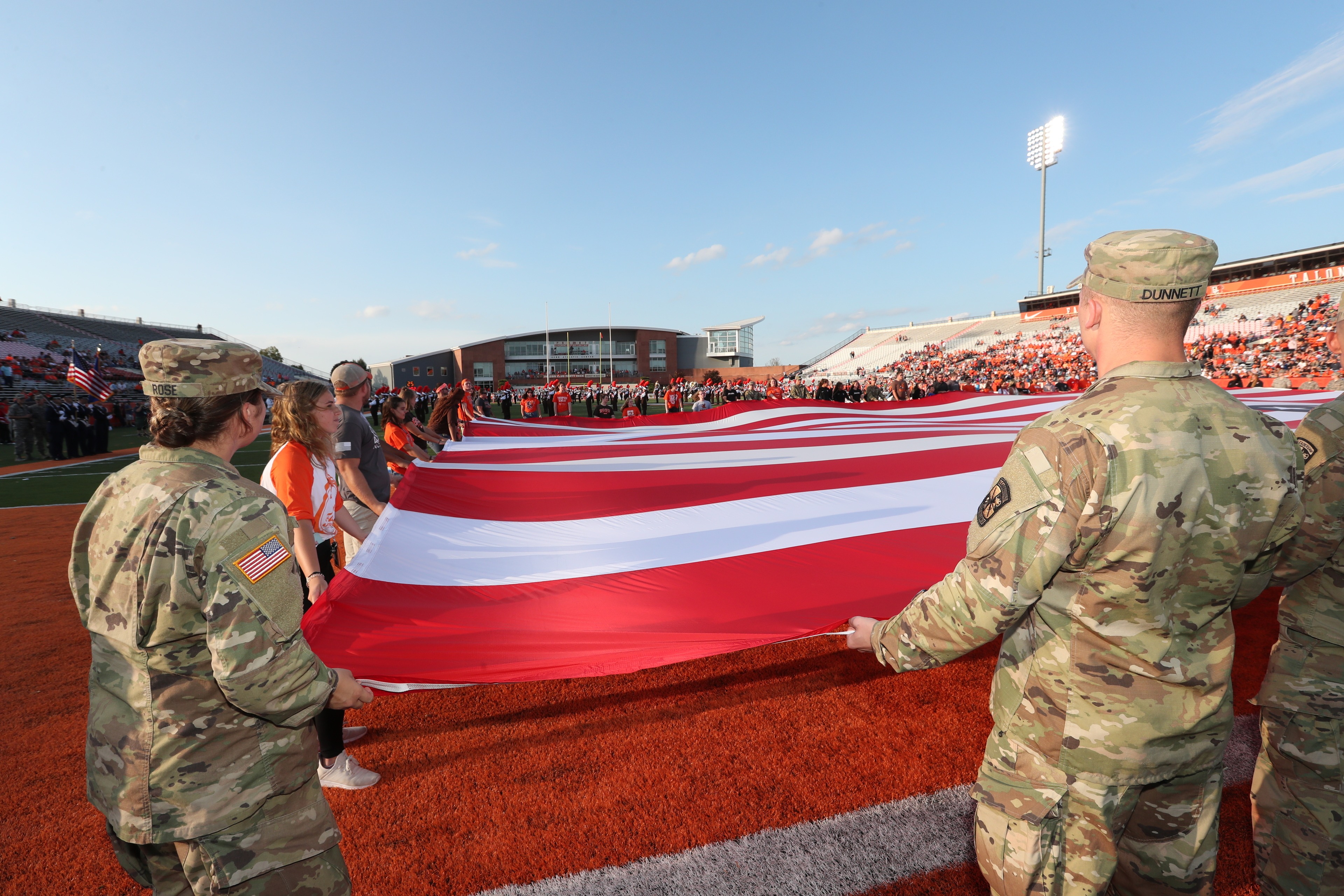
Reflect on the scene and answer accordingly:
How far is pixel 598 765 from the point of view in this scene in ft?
7.86

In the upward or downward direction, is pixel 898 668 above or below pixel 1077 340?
below

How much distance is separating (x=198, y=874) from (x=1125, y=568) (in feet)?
5.72

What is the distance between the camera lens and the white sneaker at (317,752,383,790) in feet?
7.49

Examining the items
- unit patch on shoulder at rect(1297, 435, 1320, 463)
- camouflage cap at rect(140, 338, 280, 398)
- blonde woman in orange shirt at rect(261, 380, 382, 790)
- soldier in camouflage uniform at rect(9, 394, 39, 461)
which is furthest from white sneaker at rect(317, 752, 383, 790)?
soldier in camouflage uniform at rect(9, 394, 39, 461)

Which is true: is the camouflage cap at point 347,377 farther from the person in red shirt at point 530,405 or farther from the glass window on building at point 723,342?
the glass window on building at point 723,342

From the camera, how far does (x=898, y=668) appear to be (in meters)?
1.12

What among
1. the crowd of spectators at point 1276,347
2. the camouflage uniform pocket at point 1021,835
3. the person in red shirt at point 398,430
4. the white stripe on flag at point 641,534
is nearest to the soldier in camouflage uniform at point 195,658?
the white stripe on flag at point 641,534

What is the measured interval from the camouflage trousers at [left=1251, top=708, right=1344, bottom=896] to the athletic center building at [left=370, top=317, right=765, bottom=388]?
158ft

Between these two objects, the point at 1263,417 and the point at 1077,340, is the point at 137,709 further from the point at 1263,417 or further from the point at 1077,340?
the point at 1077,340

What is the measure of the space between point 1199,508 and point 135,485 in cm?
184

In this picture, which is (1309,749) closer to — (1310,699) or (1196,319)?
(1310,699)

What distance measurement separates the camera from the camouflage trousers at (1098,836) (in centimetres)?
107

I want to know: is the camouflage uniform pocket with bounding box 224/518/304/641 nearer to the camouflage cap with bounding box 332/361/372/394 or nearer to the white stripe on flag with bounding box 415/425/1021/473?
the camouflage cap with bounding box 332/361/372/394

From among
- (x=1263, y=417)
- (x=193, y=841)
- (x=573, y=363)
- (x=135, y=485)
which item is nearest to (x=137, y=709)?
(x=193, y=841)
